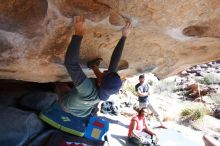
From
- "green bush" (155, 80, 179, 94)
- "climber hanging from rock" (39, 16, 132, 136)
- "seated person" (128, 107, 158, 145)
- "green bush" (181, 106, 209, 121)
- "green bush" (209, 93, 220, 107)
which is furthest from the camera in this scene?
"green bush" (155, 80, 179, 94)

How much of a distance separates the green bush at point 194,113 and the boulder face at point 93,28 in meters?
7.35

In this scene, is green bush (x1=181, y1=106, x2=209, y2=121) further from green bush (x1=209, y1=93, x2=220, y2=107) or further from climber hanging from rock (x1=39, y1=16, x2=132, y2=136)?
climber hanging from rock (x1=39, y1=16, x2=132, y2=136)

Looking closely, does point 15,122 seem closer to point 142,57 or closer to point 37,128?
point 37,128

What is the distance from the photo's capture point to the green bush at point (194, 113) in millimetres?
11508

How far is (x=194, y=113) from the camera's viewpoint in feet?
38.0

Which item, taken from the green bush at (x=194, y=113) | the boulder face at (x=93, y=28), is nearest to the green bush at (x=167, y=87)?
the green bush at (x=194, y=113)

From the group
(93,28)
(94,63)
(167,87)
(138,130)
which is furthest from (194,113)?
(93,28)

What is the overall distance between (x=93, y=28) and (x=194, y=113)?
8715 mm

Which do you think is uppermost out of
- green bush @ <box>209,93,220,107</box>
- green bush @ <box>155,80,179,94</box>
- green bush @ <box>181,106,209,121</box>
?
green bush @ <box>155,80,179,94</box>

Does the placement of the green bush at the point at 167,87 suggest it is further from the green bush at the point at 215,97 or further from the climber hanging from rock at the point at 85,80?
the climber hanging from rock at the point at 85,80

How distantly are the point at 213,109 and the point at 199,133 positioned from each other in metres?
2.91

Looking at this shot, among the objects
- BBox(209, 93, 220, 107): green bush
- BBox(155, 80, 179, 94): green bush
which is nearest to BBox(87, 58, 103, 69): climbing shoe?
BBox(209, 93, 220, 107): green bush

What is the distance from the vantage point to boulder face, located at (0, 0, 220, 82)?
333 cm

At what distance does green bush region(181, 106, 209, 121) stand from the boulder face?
735cm
